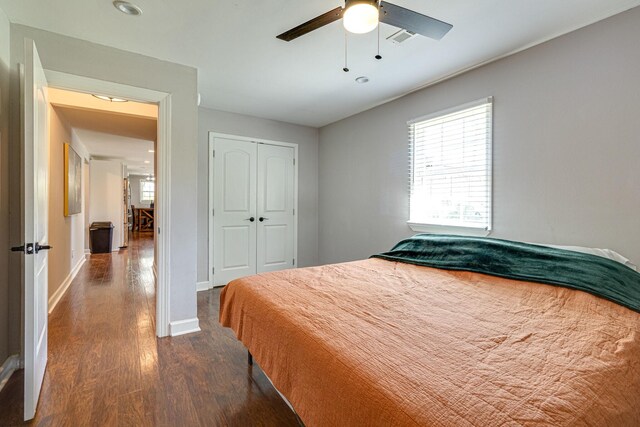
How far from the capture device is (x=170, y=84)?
265 centimetres

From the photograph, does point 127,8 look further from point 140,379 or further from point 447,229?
point 447,229

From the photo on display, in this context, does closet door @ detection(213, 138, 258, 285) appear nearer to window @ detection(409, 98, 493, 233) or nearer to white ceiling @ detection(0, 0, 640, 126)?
white ceiling @ detection(0, 0, 640, 126)

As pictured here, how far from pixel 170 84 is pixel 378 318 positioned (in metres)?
2.62

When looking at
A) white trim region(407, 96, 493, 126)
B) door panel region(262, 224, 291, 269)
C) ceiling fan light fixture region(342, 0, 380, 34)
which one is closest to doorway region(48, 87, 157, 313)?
door panel region(262, 224, 291, 269)

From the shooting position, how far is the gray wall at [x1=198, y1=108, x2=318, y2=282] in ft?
13.3

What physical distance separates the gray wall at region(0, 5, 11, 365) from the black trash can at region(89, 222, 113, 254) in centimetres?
539

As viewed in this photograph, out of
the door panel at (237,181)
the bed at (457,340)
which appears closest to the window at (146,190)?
the door panel at (237,181)

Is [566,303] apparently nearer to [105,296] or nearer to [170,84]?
[170,84]

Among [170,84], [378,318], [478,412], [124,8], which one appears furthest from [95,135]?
[478,412]

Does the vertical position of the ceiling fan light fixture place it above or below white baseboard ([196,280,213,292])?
above

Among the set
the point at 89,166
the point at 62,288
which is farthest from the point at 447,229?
the point at 89,166

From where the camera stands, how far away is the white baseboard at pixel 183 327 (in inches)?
106

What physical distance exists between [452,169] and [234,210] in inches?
114

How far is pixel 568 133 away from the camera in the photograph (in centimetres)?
219
